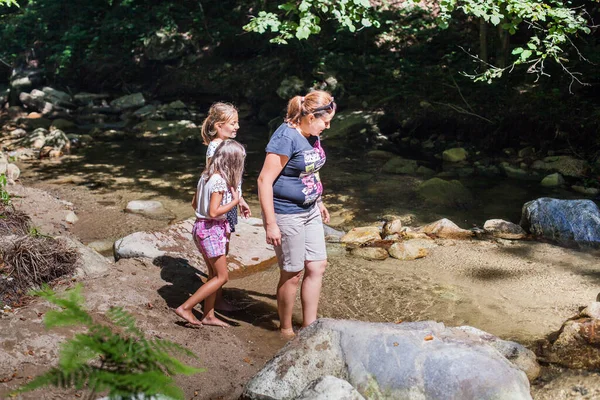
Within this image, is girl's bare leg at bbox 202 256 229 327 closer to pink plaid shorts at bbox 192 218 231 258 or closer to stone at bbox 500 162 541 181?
pink plaid shorts at bbox 192 218 231 258

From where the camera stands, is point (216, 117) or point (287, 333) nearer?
point (216, 117)

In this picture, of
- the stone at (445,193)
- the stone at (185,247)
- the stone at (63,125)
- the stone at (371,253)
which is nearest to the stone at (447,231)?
the stone at (371,253)

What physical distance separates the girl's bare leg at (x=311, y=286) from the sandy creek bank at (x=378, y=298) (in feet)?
1.05

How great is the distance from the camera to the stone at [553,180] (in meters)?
9.36

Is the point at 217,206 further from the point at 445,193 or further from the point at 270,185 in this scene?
the point at 445,193

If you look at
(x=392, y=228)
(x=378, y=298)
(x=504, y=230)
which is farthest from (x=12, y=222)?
(x=504, y=230)

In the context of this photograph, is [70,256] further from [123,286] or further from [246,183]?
[246,183]

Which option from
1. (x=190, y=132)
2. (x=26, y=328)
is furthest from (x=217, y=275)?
(x=190, y=132)

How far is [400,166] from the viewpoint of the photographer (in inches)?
420

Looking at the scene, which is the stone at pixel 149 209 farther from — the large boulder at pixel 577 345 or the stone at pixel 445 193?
the large boulder at pixel 577 345

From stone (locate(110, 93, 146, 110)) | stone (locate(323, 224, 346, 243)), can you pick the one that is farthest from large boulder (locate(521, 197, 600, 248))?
stone (locate(110, 93, 146, 110))

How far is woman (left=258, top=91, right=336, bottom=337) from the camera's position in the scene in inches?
151

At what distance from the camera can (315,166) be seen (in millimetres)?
3977

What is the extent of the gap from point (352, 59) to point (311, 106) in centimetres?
1219
